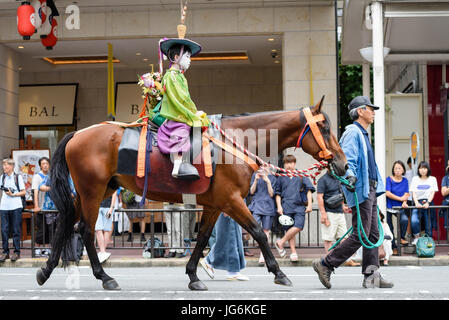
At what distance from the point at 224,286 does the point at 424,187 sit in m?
6.73

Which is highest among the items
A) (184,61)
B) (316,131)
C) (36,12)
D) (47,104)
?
(36,12)

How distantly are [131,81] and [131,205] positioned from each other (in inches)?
322

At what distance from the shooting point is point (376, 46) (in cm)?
1339

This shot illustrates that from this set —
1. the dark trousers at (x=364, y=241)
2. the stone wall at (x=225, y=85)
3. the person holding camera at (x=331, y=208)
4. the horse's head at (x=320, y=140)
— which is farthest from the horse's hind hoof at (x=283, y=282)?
the stone wall at (x=225, y=85)

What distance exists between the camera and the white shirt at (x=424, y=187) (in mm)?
14227

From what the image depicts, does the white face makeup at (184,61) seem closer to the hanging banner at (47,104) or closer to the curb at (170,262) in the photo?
the curb at (170,262)

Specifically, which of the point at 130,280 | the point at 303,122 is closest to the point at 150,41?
the point at 130,280

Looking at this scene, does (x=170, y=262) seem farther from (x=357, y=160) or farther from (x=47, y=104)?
(x=47, y=104)

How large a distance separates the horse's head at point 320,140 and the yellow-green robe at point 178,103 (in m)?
1.16

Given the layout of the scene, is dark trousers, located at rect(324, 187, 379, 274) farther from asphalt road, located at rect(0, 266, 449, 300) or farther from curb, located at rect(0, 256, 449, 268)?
curb, located at rect(0, 256, 449, 268)

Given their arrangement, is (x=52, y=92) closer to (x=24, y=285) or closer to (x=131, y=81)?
(x=131, y=81)

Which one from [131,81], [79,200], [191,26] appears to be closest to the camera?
[79,200]

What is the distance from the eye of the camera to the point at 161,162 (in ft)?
26.6

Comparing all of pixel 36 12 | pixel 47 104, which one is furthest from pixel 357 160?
pixel 47 104
